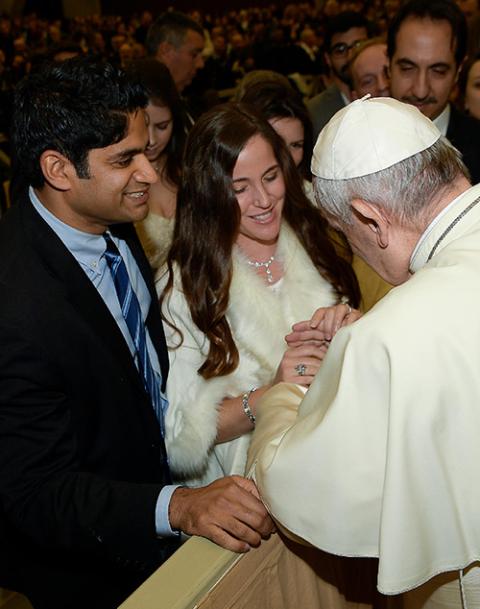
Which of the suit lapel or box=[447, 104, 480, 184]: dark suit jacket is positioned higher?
the suit lapel

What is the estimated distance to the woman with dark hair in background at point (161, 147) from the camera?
3.32m

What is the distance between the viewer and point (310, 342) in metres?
2.15

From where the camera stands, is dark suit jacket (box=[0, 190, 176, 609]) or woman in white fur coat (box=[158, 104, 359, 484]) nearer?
dark suit jacket (box=[0, 190, 176, 609])

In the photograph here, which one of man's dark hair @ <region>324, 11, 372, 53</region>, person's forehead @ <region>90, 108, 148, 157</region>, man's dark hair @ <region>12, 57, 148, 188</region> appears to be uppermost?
man's dark hair @ <region>12, 57, 148, 188</region>

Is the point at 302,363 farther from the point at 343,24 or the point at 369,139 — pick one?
the point at 343,24

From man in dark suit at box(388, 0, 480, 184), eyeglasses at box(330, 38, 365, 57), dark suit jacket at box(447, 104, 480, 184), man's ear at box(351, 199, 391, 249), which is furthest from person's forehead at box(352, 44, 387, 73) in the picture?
man's ear at box(351, 199, 391, 249)

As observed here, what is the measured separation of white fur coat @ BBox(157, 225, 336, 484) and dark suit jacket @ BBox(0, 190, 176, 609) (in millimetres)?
233

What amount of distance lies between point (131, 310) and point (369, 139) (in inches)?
37.2

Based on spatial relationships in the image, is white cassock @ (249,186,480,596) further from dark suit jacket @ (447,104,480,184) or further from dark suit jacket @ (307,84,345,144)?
dark suit jacket @ (307,84,345,144)

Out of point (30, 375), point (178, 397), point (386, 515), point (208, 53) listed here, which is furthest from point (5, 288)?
point (208, 53)

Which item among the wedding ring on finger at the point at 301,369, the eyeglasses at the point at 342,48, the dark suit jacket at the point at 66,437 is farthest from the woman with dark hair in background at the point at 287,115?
the eyeglasses at the point at 342,48

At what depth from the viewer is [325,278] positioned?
2.56 m

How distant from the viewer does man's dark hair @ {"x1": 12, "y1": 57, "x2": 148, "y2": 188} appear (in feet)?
6.28

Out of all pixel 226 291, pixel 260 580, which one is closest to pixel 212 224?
pixel 226 291
